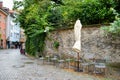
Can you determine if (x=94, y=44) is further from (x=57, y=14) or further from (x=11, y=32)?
(x=11, y=32)

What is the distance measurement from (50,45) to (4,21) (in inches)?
1754

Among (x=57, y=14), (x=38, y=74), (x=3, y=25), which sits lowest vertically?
(x=38, y=74)

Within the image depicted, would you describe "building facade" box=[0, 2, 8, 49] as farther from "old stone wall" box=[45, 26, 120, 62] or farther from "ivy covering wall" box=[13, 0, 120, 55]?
"old stone wall" box=[45, 26, 120, 62]

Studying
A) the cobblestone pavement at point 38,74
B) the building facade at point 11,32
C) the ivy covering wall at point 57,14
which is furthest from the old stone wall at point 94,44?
the building facade at point 11,32

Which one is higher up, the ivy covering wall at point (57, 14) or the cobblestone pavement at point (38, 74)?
the ivy covering wall at point (57, 14)

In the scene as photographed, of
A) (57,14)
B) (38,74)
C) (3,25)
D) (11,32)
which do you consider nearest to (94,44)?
(38,74)

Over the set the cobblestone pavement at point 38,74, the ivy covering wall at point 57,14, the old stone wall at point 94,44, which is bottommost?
the cobblestone pavement at point 38,74

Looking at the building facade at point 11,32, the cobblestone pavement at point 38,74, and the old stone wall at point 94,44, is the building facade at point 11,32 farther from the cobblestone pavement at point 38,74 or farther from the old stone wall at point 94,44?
the cobblestone pavement at point 38,74

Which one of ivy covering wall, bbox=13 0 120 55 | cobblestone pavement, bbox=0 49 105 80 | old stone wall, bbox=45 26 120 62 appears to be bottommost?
cobblestone pavement, bbox=0 49 105 80

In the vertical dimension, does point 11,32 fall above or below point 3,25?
below

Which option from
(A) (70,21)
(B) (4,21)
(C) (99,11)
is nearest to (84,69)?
(C) (99,11)

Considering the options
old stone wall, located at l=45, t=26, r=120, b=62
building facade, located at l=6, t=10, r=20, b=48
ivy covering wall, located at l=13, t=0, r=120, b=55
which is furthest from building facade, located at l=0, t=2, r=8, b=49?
old stone wall, located at l=45, t=26, r=120, b=62

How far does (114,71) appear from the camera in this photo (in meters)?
13.3

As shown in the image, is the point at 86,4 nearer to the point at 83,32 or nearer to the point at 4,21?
the point at 83,32
